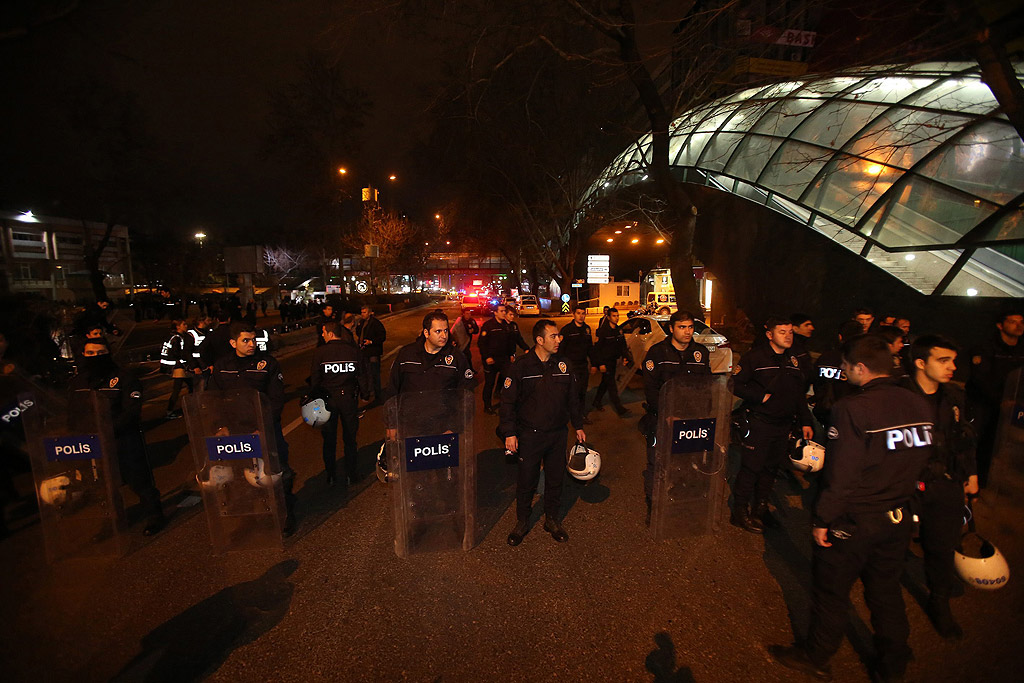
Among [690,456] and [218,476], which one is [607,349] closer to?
[690,456]

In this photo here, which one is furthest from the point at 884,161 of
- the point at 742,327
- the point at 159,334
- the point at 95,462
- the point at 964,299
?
the point at 159,334

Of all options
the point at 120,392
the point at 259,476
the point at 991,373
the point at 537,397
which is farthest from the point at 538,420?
the point at 991,373

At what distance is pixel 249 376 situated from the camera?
157 inches

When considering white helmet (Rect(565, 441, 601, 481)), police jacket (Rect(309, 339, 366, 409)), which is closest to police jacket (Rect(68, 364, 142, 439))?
police jacket (Rect(309, 339, 366, 409))

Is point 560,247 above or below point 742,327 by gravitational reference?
above

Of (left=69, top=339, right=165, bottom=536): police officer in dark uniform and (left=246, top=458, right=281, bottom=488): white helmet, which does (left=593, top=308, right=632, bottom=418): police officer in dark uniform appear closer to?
(left=246, top=458, right=281, bottom=488): white helmet

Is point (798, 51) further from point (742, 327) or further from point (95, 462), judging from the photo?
point (95, 462)

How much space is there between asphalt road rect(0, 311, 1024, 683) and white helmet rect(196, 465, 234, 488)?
59 centimetres

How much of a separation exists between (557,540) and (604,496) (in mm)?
1047

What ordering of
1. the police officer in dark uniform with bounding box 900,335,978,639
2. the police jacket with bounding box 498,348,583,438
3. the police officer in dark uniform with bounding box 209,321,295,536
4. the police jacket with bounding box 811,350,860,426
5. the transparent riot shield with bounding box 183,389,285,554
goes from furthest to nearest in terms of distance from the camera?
1. the police jacket with bounding box 811,350,860,426
2. the police officer in dark uniform with bounding box 209,321,295,536
3. the police jacket with bounding box 498,348,583,438
4. the transparent riot shield with bounding box 183,389,285,554
5. the police officer in dark uniform with bounding box 900,335,978,639

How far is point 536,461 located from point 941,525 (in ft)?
8.82

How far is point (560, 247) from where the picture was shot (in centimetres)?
2920

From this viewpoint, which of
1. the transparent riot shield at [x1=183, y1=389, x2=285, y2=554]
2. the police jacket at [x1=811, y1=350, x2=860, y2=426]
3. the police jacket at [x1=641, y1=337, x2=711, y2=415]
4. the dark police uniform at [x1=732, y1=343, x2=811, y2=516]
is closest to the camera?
the transparent riot shield at [x1=183, y1=389, x2=285, y2=554]

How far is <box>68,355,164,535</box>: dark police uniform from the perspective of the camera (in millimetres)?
3902
